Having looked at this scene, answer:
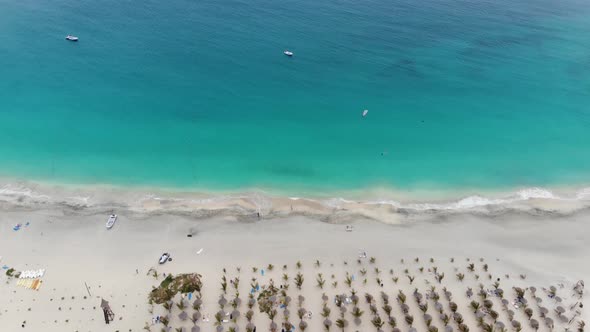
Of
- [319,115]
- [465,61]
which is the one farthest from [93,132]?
[465,61]

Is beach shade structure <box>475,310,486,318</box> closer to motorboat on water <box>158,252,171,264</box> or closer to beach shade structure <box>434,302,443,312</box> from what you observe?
beach shade structure <box>434,302,443,312</box>

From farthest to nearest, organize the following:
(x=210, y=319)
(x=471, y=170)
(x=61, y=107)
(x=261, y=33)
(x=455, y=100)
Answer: (x=261, y=33)
(x=455, y=100)
(x=61, y=107)
(x=471, y=170)
(x=210, y=319)

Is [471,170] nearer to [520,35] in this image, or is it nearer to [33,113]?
[520,35]

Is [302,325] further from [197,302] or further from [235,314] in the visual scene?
[197,302]

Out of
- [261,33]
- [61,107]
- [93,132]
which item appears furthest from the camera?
[261,33]

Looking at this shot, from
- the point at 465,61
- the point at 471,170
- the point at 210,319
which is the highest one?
the point at 465,61

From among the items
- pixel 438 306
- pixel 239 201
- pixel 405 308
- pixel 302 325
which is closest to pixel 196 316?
pixel 302 325
